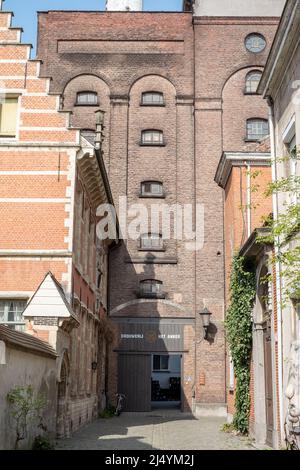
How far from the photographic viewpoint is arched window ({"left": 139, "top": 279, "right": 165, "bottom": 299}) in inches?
1171

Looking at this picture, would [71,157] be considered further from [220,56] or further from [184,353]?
[220,56]

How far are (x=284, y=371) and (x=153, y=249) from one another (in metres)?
16.1

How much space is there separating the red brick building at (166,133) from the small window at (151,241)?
8cm

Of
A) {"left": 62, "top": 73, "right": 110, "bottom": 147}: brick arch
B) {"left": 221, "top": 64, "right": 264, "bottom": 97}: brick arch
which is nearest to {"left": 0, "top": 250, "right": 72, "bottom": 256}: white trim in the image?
{"left": 62, "top": 73, "right": 110, "bottom": 147}: brick arch

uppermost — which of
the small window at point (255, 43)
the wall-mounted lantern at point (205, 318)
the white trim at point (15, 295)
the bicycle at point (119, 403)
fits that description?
the small window at point (255, 43)

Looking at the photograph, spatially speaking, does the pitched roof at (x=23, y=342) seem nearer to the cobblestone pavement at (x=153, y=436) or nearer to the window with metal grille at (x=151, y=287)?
the cobblestone pavement at (x=153, y=436)

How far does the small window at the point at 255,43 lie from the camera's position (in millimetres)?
→ 32281

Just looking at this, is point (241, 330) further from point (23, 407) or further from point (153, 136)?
point (153, 136)

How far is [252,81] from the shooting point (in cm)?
3192

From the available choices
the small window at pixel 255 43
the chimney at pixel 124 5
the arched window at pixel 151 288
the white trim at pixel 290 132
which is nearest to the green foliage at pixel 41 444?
the white trim at pixel 290 132

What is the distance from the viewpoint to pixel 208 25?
32.7 m

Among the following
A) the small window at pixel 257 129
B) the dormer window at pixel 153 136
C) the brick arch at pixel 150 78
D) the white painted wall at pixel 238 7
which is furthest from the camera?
the white painted wall at pixel 238 7
